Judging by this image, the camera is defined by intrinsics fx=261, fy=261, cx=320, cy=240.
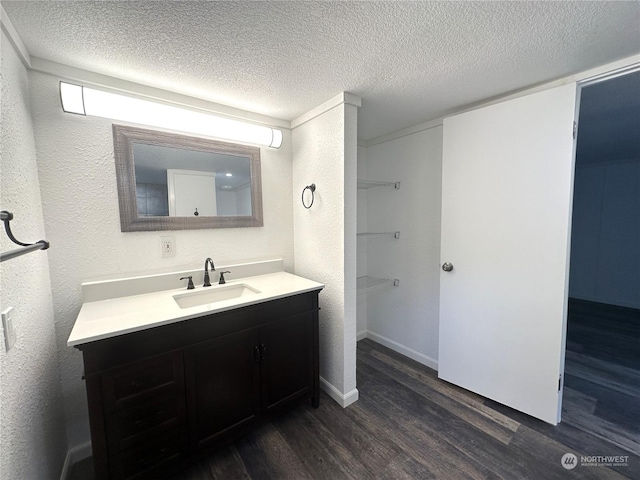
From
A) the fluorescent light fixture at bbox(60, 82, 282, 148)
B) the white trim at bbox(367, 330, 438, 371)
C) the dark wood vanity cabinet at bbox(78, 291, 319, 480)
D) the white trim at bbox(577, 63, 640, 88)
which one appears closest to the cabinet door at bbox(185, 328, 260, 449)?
the dark wood vanity cabinet at bbox(78, 291, 319, 480)

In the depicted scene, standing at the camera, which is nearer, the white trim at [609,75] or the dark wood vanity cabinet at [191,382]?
the dark wood vanity cabinet at [191,382]

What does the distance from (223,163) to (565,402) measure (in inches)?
114

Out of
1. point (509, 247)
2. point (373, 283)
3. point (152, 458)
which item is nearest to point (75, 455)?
point (152, 458)

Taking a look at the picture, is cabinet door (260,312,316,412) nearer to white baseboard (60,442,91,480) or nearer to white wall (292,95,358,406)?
white wall (292,95,358,406)

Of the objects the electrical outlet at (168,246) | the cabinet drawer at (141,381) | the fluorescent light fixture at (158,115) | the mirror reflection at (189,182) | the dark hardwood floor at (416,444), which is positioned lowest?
the dark hardwood floor at (416,444)

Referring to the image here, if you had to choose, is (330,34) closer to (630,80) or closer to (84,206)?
(84,206)

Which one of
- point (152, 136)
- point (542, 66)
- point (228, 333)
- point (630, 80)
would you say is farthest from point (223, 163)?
point (630, 80)

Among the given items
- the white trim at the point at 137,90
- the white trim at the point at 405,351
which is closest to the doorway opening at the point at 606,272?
the white trim at the point at 405,351

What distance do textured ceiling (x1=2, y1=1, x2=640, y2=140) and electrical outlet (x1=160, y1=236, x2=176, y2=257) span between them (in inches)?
35.7

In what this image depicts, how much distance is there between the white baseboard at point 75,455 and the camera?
1.35 m

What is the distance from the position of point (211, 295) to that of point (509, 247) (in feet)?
6.38

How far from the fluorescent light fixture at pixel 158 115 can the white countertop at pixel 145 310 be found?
976 mm

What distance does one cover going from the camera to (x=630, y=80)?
1.50m

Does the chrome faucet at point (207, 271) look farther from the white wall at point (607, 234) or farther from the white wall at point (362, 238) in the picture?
the white wall at point (607, 234)
